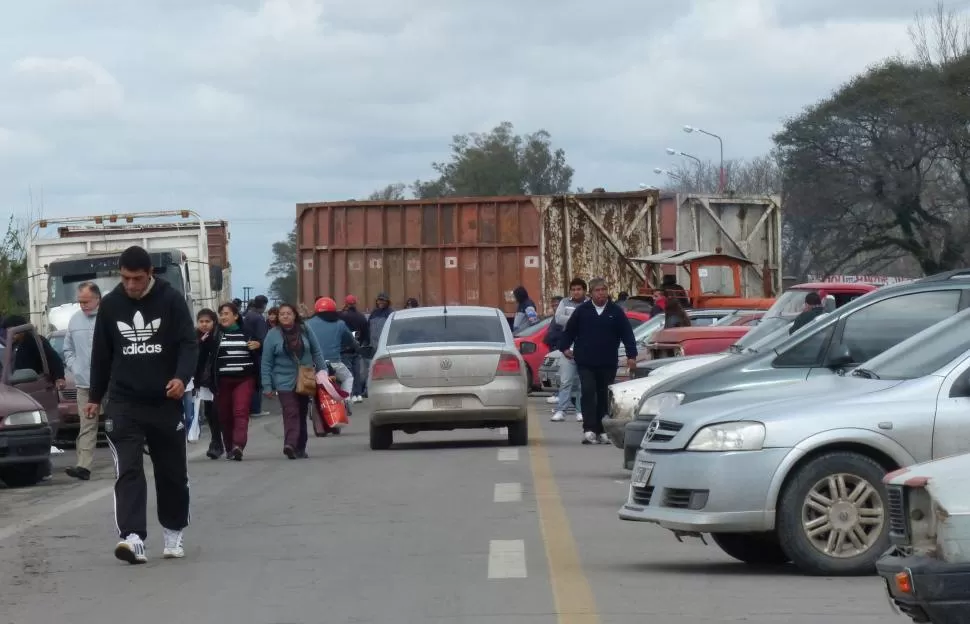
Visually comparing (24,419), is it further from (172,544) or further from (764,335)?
(764,335)

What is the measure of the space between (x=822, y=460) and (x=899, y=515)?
2.35 meters

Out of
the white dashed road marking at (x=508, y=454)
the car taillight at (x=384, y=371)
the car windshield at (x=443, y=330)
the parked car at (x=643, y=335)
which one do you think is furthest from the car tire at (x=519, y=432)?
the parked car at (x=643, y=335)

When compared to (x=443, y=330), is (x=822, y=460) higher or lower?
lower

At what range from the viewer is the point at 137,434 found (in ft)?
34.6

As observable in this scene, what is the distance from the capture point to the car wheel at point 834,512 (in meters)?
8.99

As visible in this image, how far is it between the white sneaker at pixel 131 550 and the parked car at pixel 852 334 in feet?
14.3

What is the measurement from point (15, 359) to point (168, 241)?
1322 centimetres

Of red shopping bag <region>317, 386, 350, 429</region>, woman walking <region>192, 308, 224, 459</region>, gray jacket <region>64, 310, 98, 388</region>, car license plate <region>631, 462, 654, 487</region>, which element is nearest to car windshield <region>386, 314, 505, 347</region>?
red shopping bag <region>317, 386, 350, 429</region>

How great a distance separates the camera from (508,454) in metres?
18.3

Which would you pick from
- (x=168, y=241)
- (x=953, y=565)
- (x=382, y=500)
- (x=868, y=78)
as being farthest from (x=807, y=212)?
(x=953, y=565)

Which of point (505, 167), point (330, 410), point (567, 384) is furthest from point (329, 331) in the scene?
point (505, 167)

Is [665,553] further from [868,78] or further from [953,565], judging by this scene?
[868,78]

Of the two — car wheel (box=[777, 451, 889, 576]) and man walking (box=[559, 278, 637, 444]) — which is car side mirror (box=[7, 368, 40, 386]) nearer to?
man walking (box=[559, 278, 637, 444])

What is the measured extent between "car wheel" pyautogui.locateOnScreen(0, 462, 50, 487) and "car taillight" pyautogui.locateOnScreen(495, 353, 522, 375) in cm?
489
